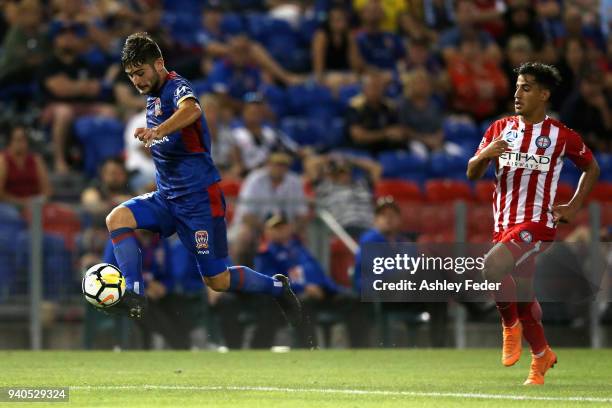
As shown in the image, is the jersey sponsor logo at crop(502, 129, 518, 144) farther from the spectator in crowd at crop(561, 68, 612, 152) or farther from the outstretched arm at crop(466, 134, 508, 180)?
the spectator in crowd at crop(561, 68, 612, 152)

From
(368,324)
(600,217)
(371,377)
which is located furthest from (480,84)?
(371,377)

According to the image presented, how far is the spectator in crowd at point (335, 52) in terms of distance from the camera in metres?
18.2

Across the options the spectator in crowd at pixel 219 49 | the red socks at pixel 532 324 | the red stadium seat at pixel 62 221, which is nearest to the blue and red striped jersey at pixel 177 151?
the red socks at pixel 532 324

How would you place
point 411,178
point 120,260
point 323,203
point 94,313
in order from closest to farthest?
1. point 120,260
2. point 94,313
3. point 323,203
4. point 411,178

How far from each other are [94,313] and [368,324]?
282 centimetres

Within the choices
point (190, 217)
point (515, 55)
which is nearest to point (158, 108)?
point (190, 217)

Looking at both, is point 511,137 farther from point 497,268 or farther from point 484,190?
point 484,190

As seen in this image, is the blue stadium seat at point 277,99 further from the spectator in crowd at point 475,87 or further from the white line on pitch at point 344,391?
the white line on pitch at point 344,391

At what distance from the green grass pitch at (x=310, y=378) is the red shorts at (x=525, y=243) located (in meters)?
0.75

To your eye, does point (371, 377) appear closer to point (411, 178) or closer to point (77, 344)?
point (77, 344)

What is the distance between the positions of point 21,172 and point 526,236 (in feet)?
24.0

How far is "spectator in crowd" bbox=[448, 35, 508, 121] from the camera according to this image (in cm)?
1884

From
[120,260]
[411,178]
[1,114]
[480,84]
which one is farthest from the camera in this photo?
[480,84]

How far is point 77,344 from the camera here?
13836 millimetres
